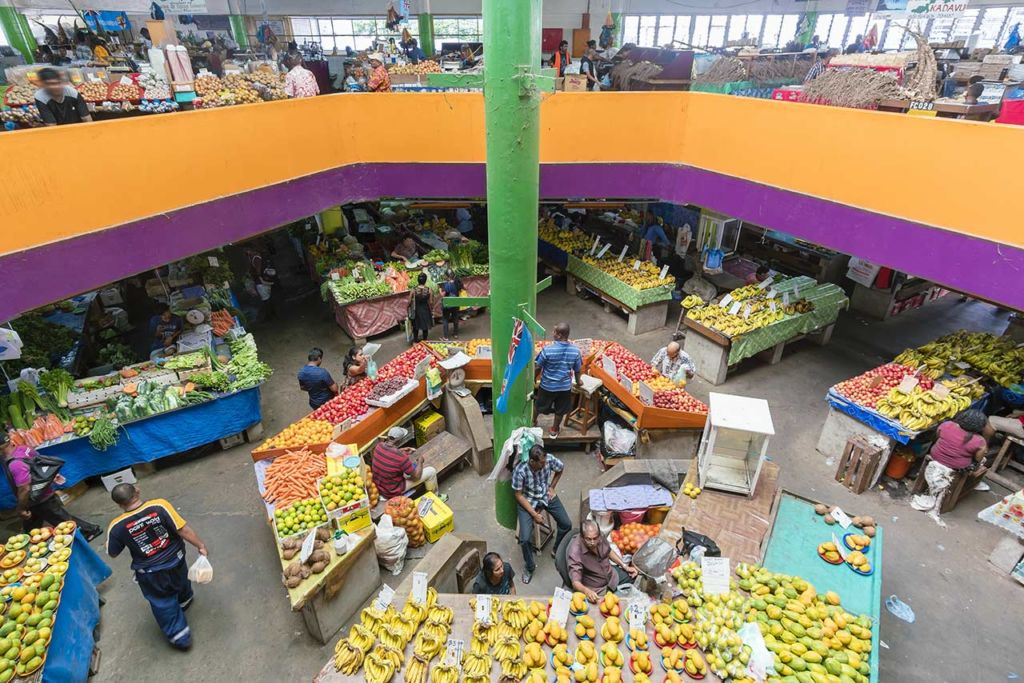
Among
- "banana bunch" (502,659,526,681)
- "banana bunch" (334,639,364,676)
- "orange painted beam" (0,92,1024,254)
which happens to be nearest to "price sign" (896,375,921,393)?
"orange painted beam" (0,92,1024,254)

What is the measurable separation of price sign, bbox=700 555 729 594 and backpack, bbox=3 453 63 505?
24.9ft

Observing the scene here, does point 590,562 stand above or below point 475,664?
below

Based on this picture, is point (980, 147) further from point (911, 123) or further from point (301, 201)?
point (301, 201)

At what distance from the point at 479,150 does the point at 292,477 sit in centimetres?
737

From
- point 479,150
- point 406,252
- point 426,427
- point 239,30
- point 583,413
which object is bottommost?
point 426,427

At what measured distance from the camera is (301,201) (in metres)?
9.88

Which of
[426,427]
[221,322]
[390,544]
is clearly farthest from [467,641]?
[221,322]

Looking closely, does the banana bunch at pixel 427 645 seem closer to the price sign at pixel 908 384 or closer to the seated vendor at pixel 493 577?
the seated vendor at pixel 493 577

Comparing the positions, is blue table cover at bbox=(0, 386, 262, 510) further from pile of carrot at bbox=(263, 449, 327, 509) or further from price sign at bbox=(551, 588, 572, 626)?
price sign at bbox=(551, 588, 572, 626)

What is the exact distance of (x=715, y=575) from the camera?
452cm

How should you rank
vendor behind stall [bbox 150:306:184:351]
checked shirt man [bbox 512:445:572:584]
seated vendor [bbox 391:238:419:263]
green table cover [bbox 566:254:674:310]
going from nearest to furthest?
checked shirt man [bbox 512:445:572:584]
vendor behind stall [bbox 150:306:184:351]
green table cover [bbox 566:254:674:310]
seated vendor [bbox 391:238:419:263]

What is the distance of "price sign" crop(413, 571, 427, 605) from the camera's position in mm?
4426

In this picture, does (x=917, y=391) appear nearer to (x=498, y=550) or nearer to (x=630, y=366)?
(x=630, y=366)

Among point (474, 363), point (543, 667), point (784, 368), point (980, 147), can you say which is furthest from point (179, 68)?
point (784, 368)
